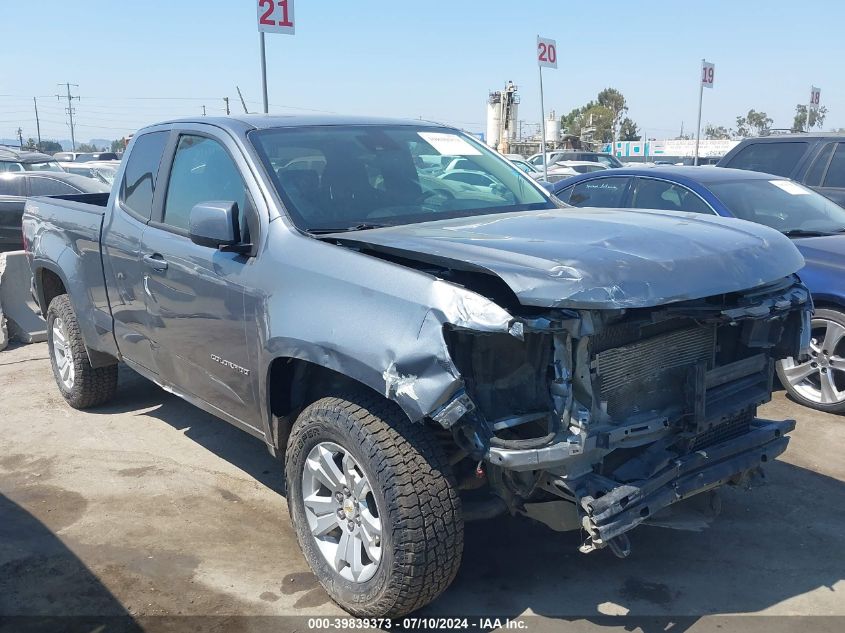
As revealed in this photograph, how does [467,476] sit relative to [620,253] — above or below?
below

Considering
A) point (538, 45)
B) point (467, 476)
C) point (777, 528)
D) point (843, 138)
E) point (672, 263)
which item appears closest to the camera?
point (672, 263)

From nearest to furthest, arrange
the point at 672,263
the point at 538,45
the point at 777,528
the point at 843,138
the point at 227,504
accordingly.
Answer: the point at 672,263
the point at 777,528
the point at 227,504
the point at 843,138
the point at 538,45

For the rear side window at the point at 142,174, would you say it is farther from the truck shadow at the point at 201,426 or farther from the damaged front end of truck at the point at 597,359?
the damaged front end of truck at the point at 597,359

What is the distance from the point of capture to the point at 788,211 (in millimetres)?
6191

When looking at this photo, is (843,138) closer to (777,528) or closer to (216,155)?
(777,528)

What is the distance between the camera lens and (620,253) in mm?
2934

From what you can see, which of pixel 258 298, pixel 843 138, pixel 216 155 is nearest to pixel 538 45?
pixel 843 138

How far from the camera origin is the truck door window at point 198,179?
4.02 m

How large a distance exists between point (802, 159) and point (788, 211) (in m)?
2.24

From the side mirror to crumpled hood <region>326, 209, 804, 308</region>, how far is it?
0.54 m

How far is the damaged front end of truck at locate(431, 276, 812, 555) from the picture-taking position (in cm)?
279

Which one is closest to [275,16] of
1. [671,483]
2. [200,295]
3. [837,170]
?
[837,170]

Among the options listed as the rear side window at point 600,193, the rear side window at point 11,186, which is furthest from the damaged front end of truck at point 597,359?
the rear side window at point 11,186

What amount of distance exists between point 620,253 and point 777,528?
1.94 m
